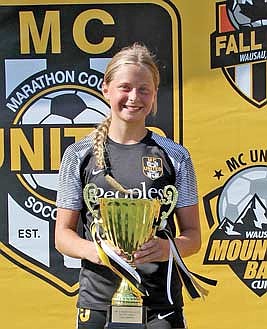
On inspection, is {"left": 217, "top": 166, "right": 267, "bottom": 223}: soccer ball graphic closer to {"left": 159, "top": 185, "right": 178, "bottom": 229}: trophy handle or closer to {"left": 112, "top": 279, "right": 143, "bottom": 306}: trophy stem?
{"left": 159, "top": 185, "right": 178, "bottom": 229}: trophy handle

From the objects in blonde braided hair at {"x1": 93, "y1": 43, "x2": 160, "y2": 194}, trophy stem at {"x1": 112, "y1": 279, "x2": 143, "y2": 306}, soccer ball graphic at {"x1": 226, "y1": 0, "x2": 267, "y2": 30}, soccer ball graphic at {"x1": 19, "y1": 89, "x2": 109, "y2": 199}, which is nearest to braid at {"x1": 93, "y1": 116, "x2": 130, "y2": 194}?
blonde braided hair at {"x1": 93, "y1": 43, "x2": 160, "y2": 194}

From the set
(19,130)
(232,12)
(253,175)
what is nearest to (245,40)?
(232,12)

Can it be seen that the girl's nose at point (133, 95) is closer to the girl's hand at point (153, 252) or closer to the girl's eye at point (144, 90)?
the girl's eye at point (144, 90)

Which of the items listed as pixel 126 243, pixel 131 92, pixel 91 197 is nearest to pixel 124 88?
pixel 131 92

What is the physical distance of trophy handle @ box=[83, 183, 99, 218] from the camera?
1854 millimetres

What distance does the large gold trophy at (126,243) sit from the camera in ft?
5.78

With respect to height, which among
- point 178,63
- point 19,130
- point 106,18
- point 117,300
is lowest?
point 117,300

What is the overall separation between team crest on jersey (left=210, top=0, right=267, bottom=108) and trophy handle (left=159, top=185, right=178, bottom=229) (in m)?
1.07

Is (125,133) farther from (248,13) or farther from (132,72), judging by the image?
(248,13)

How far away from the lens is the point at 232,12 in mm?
2820

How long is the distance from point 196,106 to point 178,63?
18 centimetres

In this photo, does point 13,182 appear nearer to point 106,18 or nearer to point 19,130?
point 19,130

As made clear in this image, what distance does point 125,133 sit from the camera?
6.30 ft

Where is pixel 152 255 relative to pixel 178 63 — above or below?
below
